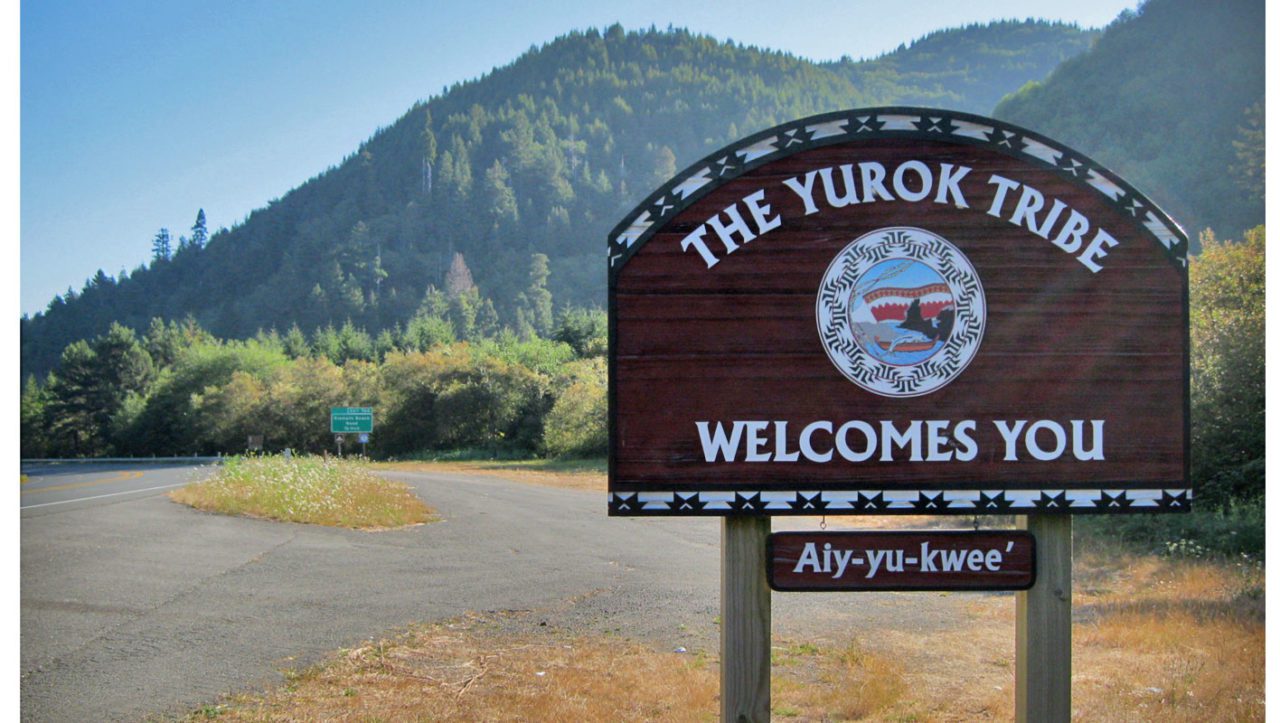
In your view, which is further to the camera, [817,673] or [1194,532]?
[1194,532]

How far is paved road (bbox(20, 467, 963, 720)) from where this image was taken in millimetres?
5945

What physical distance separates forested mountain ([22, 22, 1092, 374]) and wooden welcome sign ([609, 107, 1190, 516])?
6779cm

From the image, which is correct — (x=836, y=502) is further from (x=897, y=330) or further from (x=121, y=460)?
(x=121, y=460)

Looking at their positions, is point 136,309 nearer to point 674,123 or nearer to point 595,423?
point 595,423

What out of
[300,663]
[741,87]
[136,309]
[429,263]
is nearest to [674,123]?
[741,87]

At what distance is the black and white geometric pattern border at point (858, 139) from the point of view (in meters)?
3.51

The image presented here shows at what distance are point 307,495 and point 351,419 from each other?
1041 cm

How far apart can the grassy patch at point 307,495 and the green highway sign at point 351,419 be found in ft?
14.3

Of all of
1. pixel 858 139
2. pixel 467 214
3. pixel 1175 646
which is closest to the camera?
pixel 858 139

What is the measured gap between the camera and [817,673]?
592 centimetres

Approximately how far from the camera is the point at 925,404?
348 cm

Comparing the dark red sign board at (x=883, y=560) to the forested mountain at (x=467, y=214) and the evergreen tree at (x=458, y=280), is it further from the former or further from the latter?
the evergreen tree at (x=458, y=280)

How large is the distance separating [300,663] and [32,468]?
34213 mm

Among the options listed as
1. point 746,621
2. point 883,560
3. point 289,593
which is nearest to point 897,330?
point 883,560
